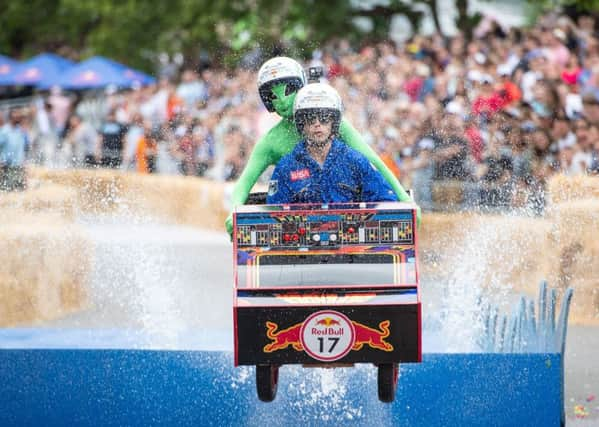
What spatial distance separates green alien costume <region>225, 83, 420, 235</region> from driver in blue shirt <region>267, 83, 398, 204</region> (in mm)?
263

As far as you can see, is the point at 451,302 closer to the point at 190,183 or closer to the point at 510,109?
the point at 510,109

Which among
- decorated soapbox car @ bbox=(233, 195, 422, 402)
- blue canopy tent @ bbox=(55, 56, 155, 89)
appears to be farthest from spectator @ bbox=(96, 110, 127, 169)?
decorated soapbox car @ bbox=(233, 195, 422, 402)

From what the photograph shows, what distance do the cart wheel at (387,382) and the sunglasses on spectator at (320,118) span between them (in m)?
1.53

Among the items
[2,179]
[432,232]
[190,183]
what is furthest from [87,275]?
[190,183]

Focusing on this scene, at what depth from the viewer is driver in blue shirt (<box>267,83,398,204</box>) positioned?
25.3ft

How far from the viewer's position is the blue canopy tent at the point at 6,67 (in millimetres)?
29114

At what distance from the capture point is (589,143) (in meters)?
14.4

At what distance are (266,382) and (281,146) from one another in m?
1.58

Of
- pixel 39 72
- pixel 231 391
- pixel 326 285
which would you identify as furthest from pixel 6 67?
pixel 326 285

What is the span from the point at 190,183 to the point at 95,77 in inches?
316

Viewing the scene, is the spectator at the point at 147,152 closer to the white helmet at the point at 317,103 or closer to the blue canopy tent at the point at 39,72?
the blue canopy tent at the point at 39,72

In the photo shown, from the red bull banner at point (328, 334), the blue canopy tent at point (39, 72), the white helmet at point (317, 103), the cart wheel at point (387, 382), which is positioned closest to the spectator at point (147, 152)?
the blue canopy tent at point (39, 72)

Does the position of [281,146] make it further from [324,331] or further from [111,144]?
[111,144]

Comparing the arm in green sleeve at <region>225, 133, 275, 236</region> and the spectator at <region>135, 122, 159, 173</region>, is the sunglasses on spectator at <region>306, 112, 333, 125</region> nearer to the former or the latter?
the arm in green sleeve at <region>225, 133, 275, 236</region>
